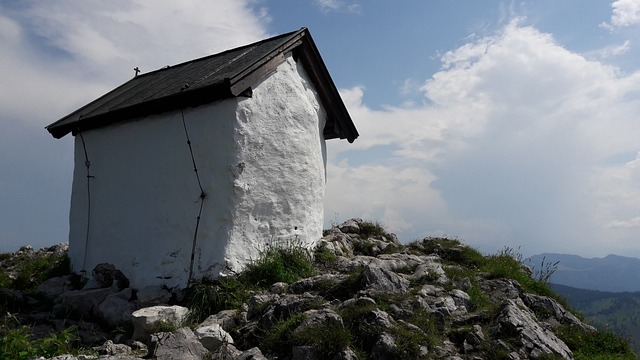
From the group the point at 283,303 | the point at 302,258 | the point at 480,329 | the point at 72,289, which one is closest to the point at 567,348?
the point at 480,329

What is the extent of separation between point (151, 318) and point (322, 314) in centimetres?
300

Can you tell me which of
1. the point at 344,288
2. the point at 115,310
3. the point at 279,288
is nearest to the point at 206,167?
the point at 279,288

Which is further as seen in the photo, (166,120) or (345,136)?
(345,136)

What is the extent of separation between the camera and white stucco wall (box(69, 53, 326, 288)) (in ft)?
34.5

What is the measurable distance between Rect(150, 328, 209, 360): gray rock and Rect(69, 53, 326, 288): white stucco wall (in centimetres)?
259

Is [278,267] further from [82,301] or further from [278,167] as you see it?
[82,301]

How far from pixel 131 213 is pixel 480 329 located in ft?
26.6

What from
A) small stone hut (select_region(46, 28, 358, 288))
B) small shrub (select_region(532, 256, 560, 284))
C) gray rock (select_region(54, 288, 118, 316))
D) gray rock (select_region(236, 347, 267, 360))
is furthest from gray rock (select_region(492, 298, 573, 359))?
gray rock (select_region(54, 288, 118, 316))

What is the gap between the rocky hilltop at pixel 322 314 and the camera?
23.3ft

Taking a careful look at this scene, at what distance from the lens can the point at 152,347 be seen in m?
7.48

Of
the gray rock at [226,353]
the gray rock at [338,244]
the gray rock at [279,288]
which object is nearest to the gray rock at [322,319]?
the gray rock at [226,353]

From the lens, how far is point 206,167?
1067 centimetres

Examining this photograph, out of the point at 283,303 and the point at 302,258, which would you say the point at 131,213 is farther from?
the point at 283,303

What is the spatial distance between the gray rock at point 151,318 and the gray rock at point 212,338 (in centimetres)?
116
